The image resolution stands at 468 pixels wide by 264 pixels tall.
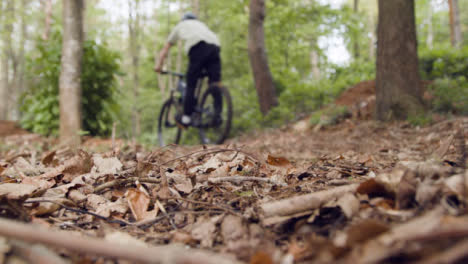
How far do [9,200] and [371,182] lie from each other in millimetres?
1154

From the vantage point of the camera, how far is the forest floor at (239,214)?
1.89 ft

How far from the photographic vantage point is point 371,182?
1.00 meters

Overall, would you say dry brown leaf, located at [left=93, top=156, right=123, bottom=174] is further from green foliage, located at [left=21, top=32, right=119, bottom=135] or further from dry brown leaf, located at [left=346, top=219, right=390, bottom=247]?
green foliage, located at [left=21, top=32, right=119, bottom=135]

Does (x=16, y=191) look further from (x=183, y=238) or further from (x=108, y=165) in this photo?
(x=183, y=238)

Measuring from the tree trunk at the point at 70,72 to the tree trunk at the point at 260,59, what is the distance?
4131mm

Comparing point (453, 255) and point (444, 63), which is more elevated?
point (444, 63)

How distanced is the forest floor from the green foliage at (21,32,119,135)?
511 cm

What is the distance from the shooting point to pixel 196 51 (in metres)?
5.77

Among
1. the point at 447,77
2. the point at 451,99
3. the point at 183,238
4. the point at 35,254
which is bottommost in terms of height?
the point at 183,238

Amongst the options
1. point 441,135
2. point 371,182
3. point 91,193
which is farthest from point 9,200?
point 441,135

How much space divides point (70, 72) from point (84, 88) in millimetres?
806

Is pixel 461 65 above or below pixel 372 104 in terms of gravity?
above

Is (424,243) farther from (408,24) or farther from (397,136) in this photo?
(408,24)

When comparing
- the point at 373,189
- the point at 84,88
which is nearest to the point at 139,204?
the point at 373,189
